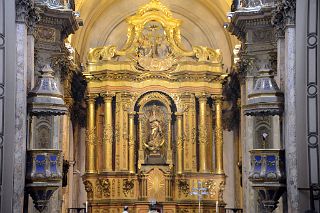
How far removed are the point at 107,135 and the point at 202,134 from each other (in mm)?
3510

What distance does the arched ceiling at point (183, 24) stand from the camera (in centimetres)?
Answer: 2986

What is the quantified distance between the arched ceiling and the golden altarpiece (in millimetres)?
2021

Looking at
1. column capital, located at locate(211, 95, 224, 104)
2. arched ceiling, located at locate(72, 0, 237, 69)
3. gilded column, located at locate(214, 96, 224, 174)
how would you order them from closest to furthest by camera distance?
gilded column, located at locate(214, 96, 224, 174), column capital, located at locate(211, 95, 224, 104), arched ceiling, located at locate(72, 0, 237, 69)

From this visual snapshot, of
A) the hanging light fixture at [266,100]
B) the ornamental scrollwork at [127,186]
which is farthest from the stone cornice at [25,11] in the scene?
the ornamental scrollwork at [127,186]

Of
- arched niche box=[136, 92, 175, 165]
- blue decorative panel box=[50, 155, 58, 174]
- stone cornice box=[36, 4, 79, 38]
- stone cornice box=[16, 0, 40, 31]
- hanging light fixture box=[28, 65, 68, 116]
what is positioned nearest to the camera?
stone cornice box=[16, 0, 40, 31]

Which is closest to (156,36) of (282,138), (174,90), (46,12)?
(174,90)

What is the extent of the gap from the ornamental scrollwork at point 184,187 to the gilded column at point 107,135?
2.62 meters

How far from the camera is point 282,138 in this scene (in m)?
17.9

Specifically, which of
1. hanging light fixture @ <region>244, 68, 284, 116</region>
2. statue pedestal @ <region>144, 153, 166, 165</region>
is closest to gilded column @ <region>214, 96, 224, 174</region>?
statue pedestal @ <region>144, 153, 166, 165</region>

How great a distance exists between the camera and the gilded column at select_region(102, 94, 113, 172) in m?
27.3

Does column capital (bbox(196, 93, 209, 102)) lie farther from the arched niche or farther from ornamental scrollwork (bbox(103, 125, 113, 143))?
ornamental scrollwork (bbox(103, 125, 113, 143))

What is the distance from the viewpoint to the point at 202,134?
2767 cm

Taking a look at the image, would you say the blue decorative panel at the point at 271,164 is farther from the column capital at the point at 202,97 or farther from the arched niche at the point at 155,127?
the column capital at the point at 202,97

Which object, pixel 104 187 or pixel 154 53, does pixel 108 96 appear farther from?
pixel 104 187
